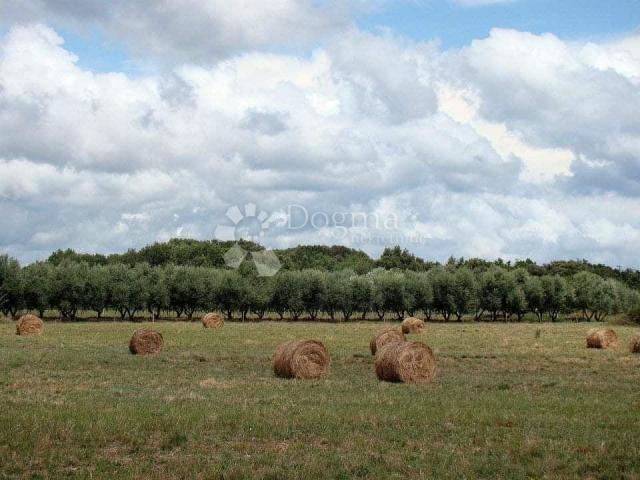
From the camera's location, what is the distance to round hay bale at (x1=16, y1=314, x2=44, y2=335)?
47625 millimetres

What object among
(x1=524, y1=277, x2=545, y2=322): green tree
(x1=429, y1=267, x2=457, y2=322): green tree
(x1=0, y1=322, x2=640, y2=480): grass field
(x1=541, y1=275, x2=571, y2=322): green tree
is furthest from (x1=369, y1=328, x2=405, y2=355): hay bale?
(x1=541, y1=275, x2=571, y2=322): green tree

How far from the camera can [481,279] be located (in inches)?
3967

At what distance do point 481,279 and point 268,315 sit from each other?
3063 cm

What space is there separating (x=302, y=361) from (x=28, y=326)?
29.9 m

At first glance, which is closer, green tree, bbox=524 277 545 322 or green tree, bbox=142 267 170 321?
green tree, bbox=142 267 170 321

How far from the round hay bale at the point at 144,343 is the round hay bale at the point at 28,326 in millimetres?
17862

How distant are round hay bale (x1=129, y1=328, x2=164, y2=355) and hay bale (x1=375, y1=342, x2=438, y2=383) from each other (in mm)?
13165

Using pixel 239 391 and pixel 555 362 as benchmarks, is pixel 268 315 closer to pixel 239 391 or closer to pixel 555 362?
pixel 555 362

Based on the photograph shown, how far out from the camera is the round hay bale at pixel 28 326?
47.6m

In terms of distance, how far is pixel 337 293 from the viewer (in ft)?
323

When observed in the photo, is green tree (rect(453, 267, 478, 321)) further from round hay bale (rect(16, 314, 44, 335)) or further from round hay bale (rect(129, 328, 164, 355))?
round hay bale (rect(129, 328, 164, 355))

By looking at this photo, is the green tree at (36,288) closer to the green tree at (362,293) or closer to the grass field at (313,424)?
the green tree at (362,293)

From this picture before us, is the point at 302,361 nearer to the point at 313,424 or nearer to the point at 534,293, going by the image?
the point at 313,424

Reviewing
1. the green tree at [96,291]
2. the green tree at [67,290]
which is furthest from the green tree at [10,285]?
the green tree at [96,291]
